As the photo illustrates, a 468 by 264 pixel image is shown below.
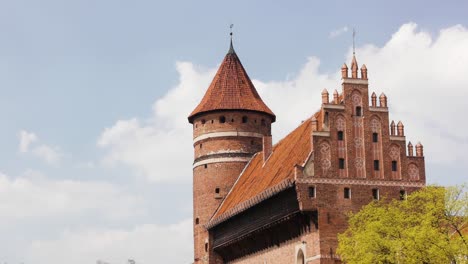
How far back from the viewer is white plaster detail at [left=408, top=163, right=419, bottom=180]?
137 ft

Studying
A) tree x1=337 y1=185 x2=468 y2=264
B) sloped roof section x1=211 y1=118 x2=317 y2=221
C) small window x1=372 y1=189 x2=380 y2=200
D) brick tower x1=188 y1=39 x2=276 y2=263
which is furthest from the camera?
brick tower x1=188 y1=39 x2=276 y2=263

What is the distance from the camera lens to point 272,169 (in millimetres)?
46406

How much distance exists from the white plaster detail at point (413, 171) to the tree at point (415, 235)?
4874mm

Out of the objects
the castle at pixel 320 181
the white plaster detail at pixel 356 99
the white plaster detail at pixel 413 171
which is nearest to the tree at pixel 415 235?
the castle at pixel 320 181

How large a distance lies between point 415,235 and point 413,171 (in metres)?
8.70

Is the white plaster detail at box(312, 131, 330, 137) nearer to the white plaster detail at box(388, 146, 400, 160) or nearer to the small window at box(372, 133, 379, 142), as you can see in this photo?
the small window at box(372, 133, 379, 142)

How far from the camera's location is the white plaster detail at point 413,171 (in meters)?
41.6

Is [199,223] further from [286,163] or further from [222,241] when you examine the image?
[286,163]

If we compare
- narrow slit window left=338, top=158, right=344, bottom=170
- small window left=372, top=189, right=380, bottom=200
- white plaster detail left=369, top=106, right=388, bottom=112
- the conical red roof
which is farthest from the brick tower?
small window left=372, top=189, right=380, bottom=200

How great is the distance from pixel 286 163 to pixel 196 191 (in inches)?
432

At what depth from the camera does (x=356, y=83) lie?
42062 mm

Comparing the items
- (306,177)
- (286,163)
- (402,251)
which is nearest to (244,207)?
(286,163)

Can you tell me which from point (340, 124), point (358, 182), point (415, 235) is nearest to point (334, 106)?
point (340, 124)

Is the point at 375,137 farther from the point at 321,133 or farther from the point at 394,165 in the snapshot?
the point at 321,133
